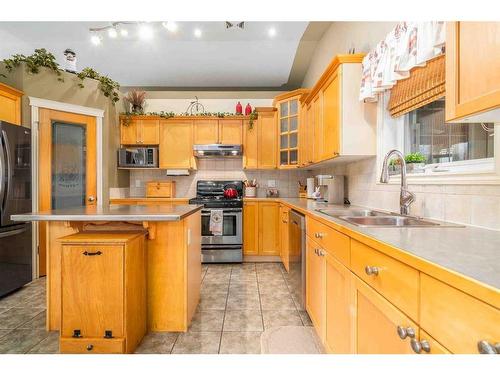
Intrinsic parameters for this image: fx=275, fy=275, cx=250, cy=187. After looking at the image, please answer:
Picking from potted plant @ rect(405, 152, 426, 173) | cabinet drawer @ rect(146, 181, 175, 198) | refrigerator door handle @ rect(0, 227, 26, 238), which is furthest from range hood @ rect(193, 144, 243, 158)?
potted plant @ rect(405, 152, 426, 173)

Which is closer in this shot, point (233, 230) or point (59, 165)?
point (59, 165)

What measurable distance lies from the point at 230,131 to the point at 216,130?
8.8 inches

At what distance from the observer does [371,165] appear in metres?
2.45

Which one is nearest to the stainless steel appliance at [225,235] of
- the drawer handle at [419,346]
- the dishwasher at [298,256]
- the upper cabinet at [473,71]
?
the dishwasher at [298,256]

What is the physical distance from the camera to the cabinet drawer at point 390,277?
2.59 feet

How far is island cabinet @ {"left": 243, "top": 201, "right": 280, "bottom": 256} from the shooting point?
161 inches

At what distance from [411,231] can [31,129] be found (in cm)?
397

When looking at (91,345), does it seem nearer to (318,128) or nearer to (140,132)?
(318,128)

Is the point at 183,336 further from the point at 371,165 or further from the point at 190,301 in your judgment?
the point at 371,165

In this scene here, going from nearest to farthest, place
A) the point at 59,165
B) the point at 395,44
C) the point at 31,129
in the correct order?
the point at 395,44 < the point at 31,129 < the point at 59,165

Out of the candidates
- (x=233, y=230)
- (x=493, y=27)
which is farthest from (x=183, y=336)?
(x=493, y=27)

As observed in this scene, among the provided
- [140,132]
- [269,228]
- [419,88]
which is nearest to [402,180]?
[419,88]

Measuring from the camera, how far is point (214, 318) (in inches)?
90.1
